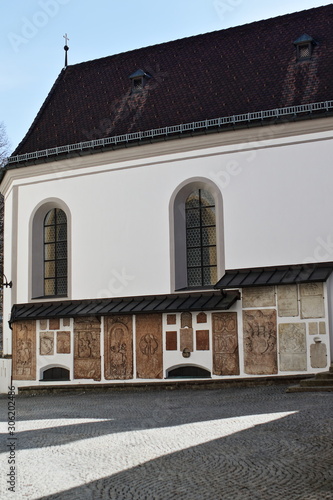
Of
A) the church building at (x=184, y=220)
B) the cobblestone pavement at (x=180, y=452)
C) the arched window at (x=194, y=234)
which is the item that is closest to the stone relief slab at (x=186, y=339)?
the church building at (x=184, y=220)

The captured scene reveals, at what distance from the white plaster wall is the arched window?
8.9 inches

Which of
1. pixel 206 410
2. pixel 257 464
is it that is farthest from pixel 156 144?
pixel 257 464

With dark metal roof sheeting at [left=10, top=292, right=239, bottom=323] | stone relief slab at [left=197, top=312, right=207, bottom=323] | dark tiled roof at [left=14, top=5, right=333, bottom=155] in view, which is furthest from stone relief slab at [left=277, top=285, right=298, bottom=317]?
dark tiled roof at [left=14, top=5, right=333, bottom=155]

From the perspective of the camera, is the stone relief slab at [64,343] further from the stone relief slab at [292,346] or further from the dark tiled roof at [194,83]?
→ the stone relief slab at [292,346]

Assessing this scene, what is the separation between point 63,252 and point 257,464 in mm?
15619

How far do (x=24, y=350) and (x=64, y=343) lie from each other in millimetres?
1549

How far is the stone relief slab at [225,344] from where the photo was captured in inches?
711

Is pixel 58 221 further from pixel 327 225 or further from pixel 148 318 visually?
pixel 327 225

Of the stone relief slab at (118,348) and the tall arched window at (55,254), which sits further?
the tall arched window at (55,254)

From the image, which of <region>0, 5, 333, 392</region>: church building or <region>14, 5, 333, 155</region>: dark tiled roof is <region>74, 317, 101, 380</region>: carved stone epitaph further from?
<region>14, 5, 333, 155</region>: dark tiled roof

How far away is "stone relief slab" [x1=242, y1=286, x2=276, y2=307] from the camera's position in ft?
58.1

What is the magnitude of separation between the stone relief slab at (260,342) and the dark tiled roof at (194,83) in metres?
5.86

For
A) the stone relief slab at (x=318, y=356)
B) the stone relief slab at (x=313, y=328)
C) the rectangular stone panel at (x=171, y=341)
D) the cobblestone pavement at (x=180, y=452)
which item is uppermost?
the stone relief slab at (x=313, y=328)

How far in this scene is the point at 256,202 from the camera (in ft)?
61.9
